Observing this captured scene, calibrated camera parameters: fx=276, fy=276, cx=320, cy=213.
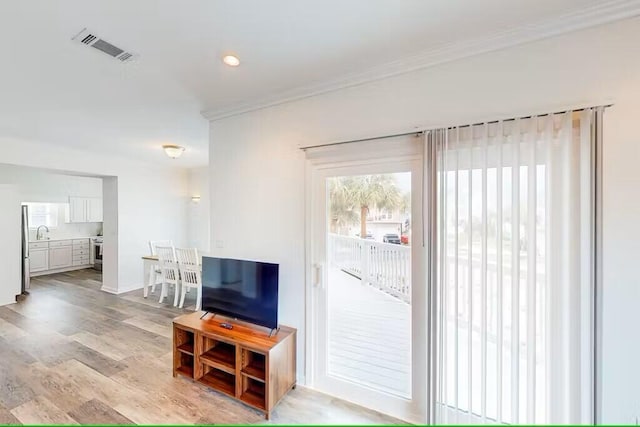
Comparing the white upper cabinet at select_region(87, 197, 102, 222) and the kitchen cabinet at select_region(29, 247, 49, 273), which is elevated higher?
the white upper cabinet at select_region(87, 197, 102, 222)

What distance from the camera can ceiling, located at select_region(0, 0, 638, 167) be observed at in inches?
62.2

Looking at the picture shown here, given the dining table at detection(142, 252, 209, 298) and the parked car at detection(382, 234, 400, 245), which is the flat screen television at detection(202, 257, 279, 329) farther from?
the dining table at detection(142, 252, 209, 298)

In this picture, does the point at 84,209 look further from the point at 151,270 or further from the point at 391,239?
the point at 391,239

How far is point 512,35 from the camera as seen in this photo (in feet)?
5.75

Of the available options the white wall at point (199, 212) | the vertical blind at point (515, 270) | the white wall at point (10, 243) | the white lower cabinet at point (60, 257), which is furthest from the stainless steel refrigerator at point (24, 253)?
the vertical blind at point (515, 270)

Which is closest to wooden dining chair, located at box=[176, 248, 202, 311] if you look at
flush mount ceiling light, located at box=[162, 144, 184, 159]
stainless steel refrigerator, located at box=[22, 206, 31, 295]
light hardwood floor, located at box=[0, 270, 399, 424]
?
light hardwood floor, located at box=[0, 270, 399, 424]

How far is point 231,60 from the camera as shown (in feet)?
6.97

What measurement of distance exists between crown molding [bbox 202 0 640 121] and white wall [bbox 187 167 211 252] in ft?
15.3

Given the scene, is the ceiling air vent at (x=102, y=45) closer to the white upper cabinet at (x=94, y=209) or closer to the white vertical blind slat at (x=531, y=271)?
the white vertical blind slat at (x=531, y=271)

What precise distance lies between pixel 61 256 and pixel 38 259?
47cm

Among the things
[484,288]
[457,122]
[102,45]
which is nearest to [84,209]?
[102,45]

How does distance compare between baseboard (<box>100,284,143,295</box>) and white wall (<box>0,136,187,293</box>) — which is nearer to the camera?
white wall (<box>0,136,187,293</box>)

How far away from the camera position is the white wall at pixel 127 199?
4594mm

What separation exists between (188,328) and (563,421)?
109 inches
